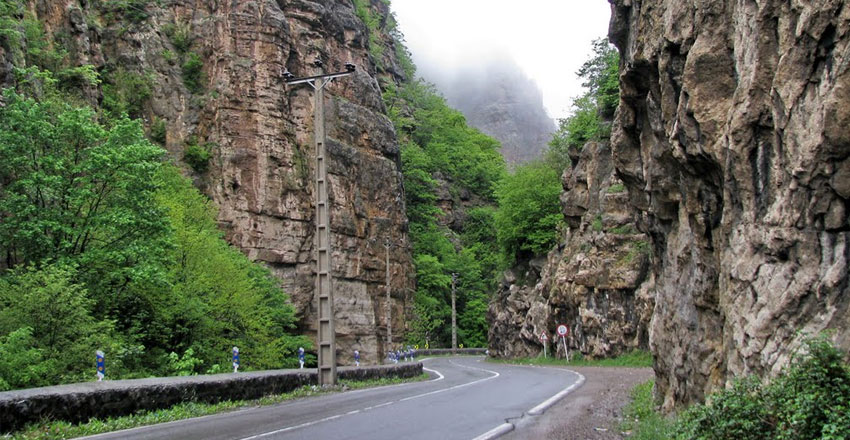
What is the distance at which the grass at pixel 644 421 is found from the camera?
770 centimetres

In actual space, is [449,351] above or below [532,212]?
below

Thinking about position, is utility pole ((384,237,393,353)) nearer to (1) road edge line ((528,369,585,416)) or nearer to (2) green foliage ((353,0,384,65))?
(1) road edge line ((528,369,585,416))

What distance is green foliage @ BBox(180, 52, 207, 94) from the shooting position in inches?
1598

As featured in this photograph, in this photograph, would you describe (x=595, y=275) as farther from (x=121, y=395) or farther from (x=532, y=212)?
(x=121, y=395)

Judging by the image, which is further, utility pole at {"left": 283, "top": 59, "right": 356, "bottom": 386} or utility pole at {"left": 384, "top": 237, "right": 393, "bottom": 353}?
utility pole at {"left": 384, "top": 237, "right": 393, "bottom": 353}

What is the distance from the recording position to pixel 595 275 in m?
34.2

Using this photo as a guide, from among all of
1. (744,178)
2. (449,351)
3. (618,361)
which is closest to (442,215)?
(449,351)

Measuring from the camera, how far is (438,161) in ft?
242

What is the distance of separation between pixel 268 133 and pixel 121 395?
3025 cm

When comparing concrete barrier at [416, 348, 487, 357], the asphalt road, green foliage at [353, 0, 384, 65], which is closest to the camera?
the asphalt road

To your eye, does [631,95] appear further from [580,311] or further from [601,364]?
[580,311]

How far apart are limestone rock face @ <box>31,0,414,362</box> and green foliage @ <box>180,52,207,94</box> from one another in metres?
0.29

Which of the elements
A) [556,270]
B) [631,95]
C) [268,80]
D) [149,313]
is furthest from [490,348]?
[631,95]

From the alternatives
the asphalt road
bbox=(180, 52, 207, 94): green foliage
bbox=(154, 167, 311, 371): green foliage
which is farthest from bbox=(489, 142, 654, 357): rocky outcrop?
bbox=(180, 52, 207, 94): green foliage
